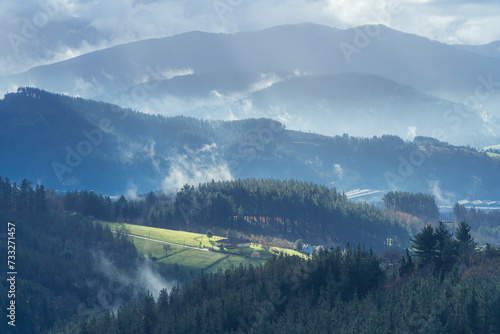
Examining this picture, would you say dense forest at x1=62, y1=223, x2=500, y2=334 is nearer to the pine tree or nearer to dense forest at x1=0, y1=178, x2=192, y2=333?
the pine tree

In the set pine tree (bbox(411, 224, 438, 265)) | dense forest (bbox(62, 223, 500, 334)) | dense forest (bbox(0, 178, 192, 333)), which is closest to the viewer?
dense forest (bbox(62, 223, 500, 334))

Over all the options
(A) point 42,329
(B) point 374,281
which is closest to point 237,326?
(B) point 374,281

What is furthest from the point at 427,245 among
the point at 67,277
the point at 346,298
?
the point at 67,277

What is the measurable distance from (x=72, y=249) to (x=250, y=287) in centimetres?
8955

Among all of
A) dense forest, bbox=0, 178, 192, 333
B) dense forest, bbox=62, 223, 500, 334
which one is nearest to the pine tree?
dense forest, bbox=62, 223, 500, 334

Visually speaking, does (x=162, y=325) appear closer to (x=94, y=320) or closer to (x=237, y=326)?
(x=237, y=326)

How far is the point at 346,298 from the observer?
107562mm

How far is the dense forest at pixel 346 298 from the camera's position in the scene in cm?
8156

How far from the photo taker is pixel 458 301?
83125mm

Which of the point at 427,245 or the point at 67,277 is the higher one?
the point at 427,245

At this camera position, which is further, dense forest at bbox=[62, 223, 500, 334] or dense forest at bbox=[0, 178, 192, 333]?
dense forest at bbox=[0, 178, 192, 333]

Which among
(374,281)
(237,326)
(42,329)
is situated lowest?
(42,329)

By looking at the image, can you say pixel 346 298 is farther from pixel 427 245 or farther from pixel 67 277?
pixel 67 277

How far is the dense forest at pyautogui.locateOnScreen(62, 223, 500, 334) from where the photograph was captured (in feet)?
268
